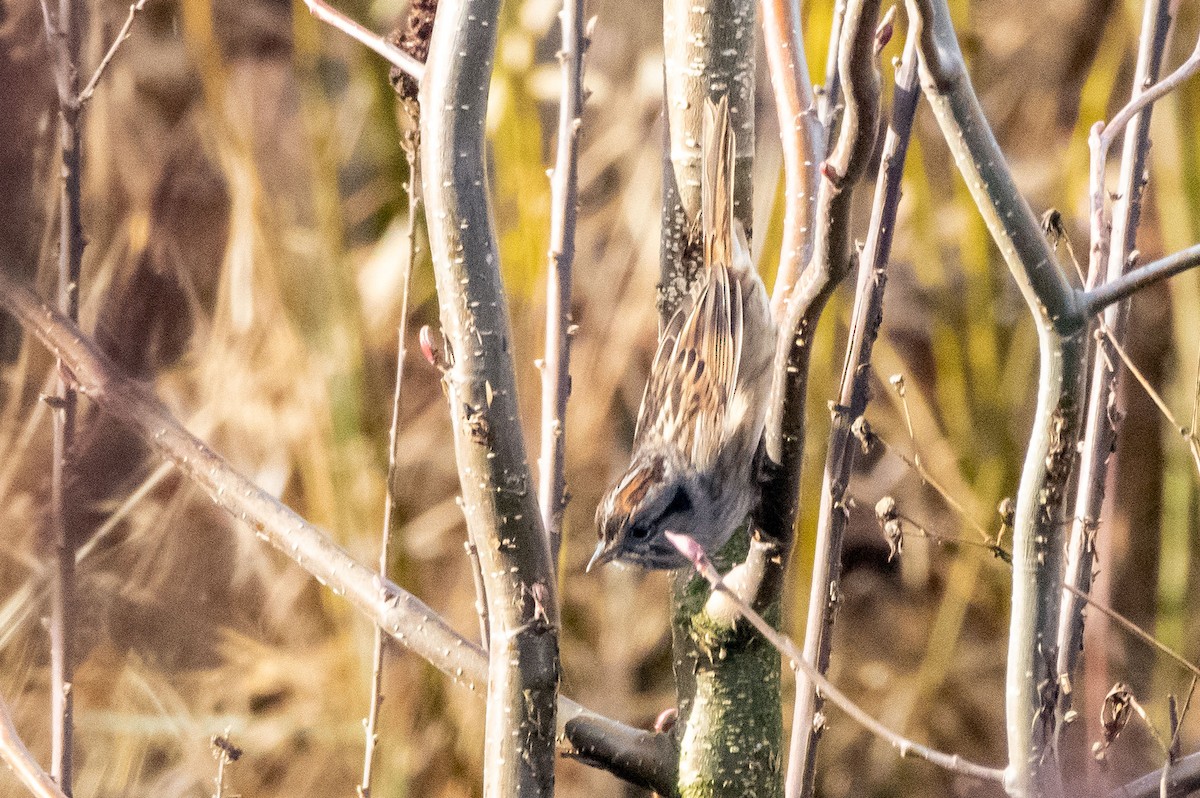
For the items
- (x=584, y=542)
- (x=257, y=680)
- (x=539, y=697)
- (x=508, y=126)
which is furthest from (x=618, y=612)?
(x=539, y=697)

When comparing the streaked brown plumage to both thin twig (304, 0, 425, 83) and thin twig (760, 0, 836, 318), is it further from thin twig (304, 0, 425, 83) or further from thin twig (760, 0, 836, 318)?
thin twig (304, 0, 425, 83)

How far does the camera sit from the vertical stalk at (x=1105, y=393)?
3.31 feet

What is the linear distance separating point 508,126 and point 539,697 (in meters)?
1.22

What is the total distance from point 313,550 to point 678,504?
1.39ft

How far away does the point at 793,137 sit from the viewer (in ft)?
3.00

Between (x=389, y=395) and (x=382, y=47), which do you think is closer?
(x=382, y=47)

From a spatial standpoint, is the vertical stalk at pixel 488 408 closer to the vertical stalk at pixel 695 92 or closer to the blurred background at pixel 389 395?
the vertical stalk at pixel 695 92

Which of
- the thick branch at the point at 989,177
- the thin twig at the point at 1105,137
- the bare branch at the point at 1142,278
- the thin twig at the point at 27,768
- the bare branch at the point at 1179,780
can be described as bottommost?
the bare branch at the point at 1179,780

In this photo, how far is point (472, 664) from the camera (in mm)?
859

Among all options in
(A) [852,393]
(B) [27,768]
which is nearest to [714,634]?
(A) [852,393]

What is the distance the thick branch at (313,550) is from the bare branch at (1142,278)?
19.2 inches

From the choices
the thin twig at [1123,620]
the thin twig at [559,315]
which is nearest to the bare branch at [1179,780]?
the thin twig at [1123,620]

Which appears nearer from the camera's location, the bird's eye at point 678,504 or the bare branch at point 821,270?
the bare branch at point 821,270

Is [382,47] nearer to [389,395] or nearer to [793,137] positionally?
[793,137]
